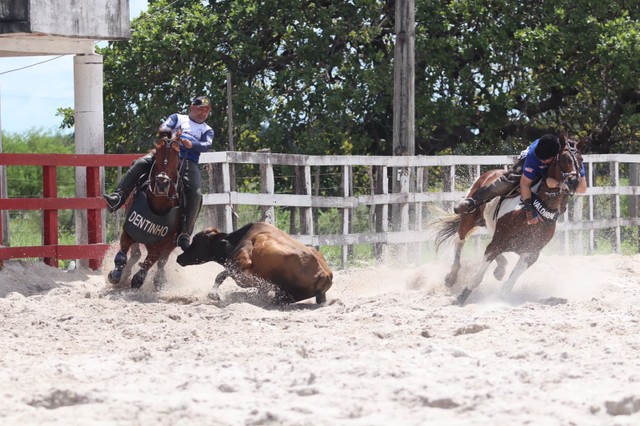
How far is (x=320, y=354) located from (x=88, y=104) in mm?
7058

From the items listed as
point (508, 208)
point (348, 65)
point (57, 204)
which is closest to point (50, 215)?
point (57, 204)

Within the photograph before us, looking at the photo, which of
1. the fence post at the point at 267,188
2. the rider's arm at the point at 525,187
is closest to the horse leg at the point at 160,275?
the fence post at the point at 267,188

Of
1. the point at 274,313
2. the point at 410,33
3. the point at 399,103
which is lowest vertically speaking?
the point at 274,313

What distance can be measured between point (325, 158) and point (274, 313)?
15.6 ft

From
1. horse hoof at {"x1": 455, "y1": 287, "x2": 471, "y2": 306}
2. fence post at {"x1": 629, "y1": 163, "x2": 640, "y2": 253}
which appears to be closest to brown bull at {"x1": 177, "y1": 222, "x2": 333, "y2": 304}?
horse hoof at {"x1": 455, "y1": 287, "x2": 471, "y2": 306}

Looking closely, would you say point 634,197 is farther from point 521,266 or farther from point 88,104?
point 88,104

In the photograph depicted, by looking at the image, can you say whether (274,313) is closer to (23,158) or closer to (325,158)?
(23,158)

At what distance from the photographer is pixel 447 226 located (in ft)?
39.9

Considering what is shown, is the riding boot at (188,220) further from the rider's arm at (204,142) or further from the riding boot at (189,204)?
the rider's arm at (204,142)

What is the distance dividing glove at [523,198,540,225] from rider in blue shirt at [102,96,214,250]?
2.98 meters

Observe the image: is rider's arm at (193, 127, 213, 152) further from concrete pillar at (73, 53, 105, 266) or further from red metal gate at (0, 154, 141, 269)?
concrete pillar at (73, 53, 105, 266)

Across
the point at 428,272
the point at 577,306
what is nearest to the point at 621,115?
the point at 428,272

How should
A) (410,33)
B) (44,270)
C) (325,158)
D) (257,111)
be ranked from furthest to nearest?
1. (257,111)
2. (410,33)
3. (325,158)
4. (44,270)

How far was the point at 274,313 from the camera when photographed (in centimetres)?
968
